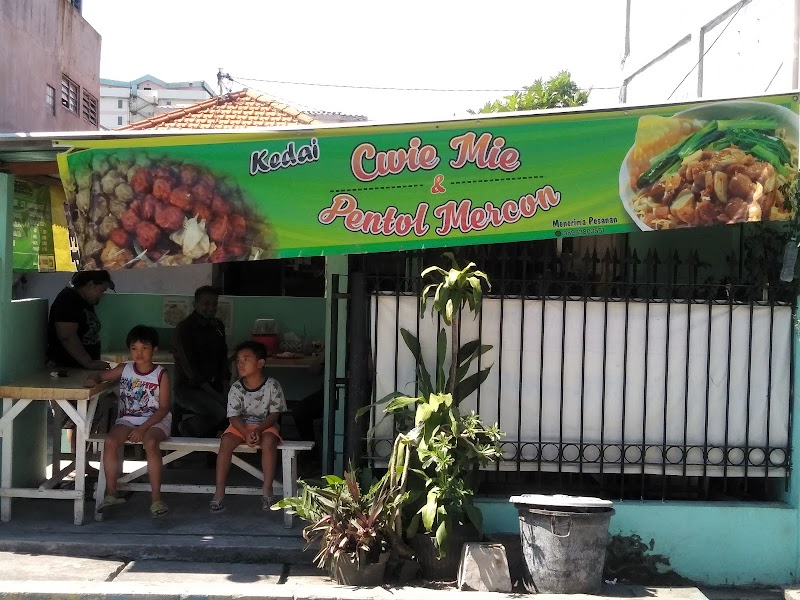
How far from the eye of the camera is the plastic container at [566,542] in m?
4.75

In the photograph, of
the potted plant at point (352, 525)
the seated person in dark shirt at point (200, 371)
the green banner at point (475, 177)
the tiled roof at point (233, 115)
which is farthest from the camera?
the tiled roof at point (233, 115)

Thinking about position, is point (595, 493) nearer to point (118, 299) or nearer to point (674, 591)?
A: point (674, 591)

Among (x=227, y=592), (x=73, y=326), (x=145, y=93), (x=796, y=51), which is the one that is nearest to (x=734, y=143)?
(x=796, y=51)

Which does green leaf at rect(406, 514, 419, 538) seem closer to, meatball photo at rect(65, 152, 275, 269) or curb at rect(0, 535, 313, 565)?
curb at rect(0, 535, 313, 565)

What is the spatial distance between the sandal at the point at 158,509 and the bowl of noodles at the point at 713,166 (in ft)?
12.6

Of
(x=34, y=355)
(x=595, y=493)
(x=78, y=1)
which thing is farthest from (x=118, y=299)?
(x=78, y=1)

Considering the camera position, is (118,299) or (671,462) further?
(118,299)

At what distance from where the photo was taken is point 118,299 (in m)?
9.45

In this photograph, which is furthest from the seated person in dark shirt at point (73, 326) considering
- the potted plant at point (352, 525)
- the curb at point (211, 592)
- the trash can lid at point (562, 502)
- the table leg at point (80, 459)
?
the trash can lid at point (562, 502)

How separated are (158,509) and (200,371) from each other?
1.98 metres

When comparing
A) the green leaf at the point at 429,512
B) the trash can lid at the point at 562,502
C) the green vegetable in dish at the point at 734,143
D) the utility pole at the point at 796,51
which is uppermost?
the utility pole at the point at 796,51

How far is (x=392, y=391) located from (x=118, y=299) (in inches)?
200

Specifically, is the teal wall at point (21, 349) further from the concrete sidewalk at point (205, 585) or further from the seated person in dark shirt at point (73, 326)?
the concrete sidewalk at point (205, 585)

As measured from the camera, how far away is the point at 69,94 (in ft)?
47.1
